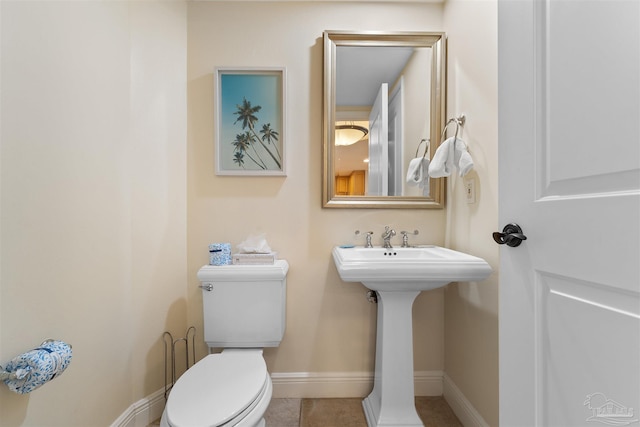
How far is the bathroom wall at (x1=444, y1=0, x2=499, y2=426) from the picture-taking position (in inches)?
47.5

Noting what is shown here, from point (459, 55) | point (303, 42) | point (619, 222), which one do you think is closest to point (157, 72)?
point (303, 42)

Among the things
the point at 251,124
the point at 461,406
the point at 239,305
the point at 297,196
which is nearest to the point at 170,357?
the point at 239,305

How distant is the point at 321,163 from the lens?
64.7 inches

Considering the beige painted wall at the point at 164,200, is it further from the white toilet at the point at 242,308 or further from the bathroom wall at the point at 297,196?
the white toilet at the point at 242,308

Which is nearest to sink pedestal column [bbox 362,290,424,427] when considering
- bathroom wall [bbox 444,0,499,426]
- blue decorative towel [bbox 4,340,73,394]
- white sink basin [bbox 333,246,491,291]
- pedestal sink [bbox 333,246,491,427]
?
pedestal sink [bbox 333,246,491,427]

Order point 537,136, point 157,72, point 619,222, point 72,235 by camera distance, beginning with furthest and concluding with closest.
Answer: point 157,72 → point 72,235 → point 537,136 → point 619,222

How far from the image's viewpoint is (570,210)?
576mm

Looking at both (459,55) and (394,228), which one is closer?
(459,55)

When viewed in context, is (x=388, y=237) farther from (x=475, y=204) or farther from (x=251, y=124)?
(x=251, y=124)

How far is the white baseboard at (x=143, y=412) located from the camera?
131 cm

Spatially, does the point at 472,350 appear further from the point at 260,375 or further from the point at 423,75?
the point at 423,75

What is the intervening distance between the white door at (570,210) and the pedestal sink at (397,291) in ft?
1.20

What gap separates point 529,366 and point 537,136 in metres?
0.53

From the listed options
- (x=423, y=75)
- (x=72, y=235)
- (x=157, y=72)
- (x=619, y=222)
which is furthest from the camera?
(x=423, y=75)
